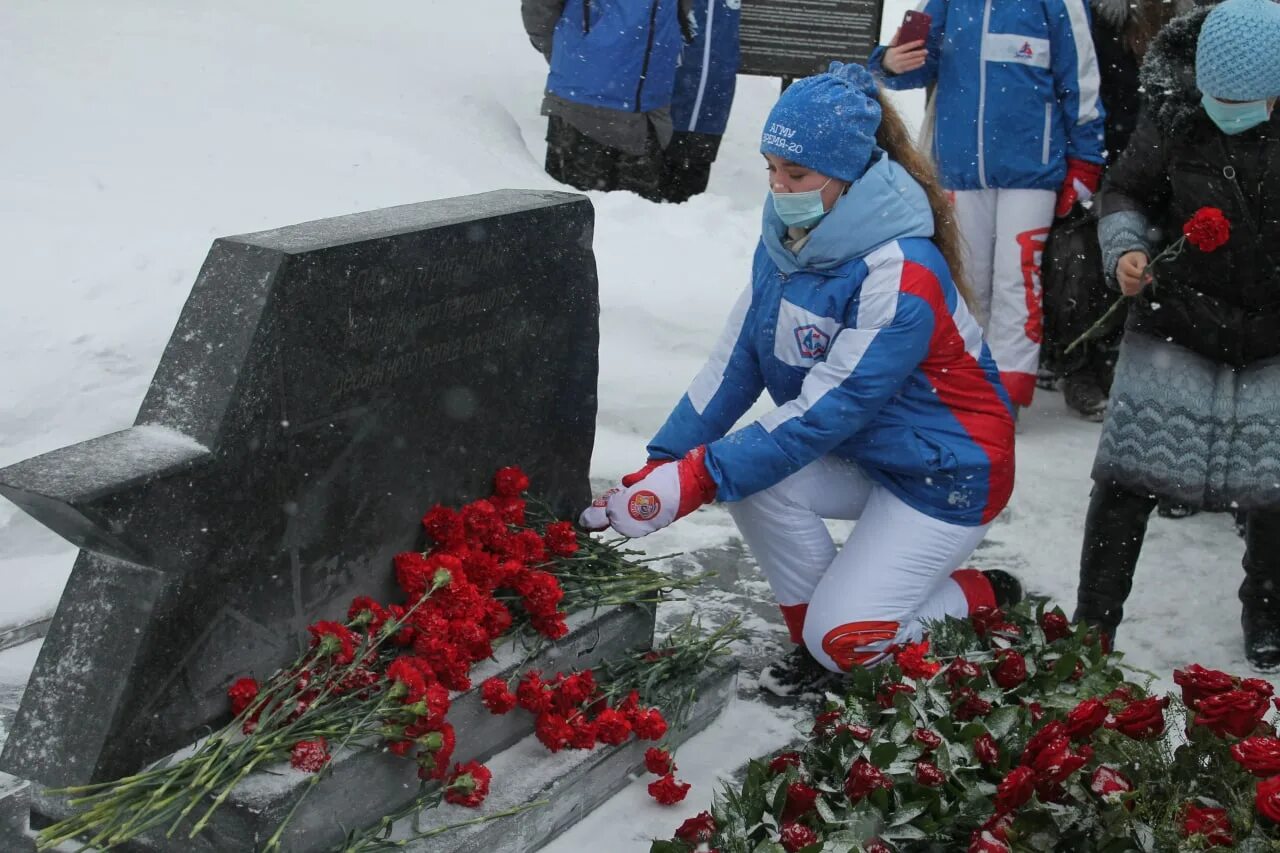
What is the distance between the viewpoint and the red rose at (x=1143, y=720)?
2.72 meters

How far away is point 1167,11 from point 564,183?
321cm

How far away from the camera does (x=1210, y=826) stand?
2525mm

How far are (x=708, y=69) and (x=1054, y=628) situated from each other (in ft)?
15.3

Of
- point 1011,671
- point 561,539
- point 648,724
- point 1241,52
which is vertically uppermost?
point 1241,52

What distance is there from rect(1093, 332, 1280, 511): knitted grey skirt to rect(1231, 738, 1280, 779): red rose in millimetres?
1567

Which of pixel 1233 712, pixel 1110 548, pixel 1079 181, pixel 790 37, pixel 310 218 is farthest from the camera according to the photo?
pixel 790 37

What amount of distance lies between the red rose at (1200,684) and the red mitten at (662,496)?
3.94 feet

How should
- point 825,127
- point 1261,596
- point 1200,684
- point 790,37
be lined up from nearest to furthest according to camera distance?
point 1200,684, point 825,127, point 1261,596, point 790,37

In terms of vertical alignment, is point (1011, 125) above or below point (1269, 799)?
above

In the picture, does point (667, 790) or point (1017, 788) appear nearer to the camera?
point (1017, 788)

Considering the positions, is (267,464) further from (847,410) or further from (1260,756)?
(1260,756)

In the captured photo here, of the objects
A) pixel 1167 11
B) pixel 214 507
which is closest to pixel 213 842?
pixel 214 507

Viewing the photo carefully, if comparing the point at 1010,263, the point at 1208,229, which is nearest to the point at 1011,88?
the point at 1010,263

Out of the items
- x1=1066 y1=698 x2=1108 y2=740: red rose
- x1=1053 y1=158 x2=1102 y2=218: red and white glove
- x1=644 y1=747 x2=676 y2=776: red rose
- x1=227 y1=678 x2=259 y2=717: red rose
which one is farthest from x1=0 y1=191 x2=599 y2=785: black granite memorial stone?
x1=1053 y1=158 x2=1102 y2=218: red and white glove
